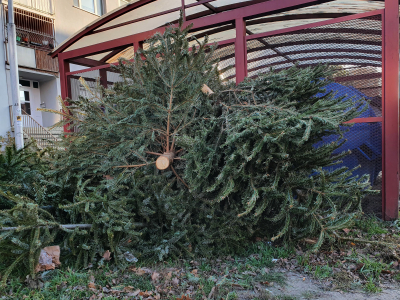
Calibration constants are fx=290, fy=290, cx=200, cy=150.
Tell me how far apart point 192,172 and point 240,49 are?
322cm

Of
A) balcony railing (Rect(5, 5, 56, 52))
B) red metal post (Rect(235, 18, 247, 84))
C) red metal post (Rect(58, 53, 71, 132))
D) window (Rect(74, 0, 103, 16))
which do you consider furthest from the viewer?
window (Rect(74, 0, 103, 16))

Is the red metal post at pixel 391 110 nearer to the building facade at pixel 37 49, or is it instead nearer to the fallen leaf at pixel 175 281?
the fallen leaf at pixel 175 281

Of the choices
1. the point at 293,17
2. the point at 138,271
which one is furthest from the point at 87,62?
the point at 138,271

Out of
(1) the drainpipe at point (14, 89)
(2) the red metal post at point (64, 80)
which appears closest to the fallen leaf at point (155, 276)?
(2) the red metal post at point (64, 80)

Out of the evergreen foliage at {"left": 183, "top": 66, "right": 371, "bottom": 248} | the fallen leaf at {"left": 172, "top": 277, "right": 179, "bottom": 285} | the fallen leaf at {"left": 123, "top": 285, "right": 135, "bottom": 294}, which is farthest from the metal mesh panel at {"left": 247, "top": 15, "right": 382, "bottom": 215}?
the fallen leaf at {"left": 123, "top": 285, "right": 135, "bottom": 294}

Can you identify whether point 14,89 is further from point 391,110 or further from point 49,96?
point 391,110

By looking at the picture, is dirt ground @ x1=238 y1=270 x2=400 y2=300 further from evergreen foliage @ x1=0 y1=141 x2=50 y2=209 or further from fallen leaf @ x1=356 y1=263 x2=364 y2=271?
evergreen foliage @ x1=0 y1=141 x2=50 y2=209

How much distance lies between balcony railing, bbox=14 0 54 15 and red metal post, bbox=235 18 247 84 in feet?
51.2

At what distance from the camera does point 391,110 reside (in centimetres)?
430

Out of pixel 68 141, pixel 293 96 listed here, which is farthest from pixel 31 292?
pixel 293 96

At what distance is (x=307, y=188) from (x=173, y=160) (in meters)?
1.61

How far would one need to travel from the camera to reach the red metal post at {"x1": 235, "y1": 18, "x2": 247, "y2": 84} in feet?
17.4

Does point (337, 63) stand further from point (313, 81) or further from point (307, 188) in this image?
point (307, 188)

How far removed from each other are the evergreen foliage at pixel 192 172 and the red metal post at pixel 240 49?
61.5 inches
